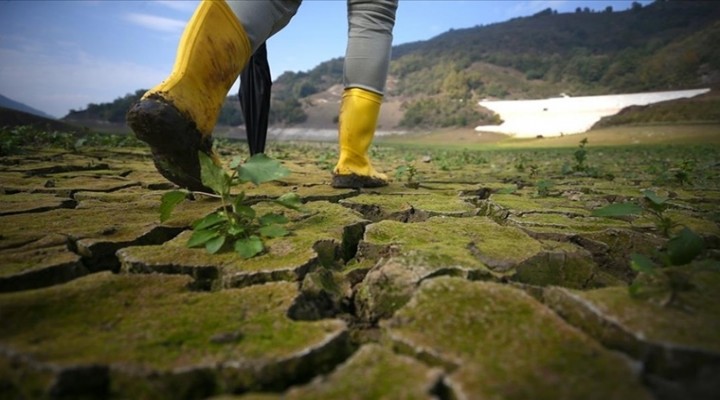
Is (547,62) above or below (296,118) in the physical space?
above

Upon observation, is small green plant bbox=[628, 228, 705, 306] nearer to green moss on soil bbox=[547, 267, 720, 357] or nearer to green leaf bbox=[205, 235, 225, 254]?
green moss on soil bbox=[547, 267, 720, 357]

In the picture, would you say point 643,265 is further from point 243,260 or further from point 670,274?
point 243,260

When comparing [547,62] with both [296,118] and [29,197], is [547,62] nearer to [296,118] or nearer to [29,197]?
[296,118]

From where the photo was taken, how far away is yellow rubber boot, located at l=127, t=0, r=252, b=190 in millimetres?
1291

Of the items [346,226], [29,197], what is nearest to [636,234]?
[346,226]

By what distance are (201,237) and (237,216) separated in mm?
141

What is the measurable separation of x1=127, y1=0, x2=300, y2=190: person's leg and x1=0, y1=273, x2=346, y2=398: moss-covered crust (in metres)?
0.57

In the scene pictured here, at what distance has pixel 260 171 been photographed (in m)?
1.04

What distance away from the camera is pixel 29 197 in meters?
1.71

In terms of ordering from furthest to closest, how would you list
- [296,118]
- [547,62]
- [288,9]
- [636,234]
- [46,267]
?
[547,62] → [296,118] → [288,9] → [636,234] → [46,267]

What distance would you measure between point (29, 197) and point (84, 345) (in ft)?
4.71

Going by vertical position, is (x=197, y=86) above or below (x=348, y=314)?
above

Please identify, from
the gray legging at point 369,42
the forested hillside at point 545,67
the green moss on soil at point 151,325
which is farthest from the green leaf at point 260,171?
the forested hillside at point 545,67

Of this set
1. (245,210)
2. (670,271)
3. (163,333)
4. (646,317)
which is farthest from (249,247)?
(670,271)
